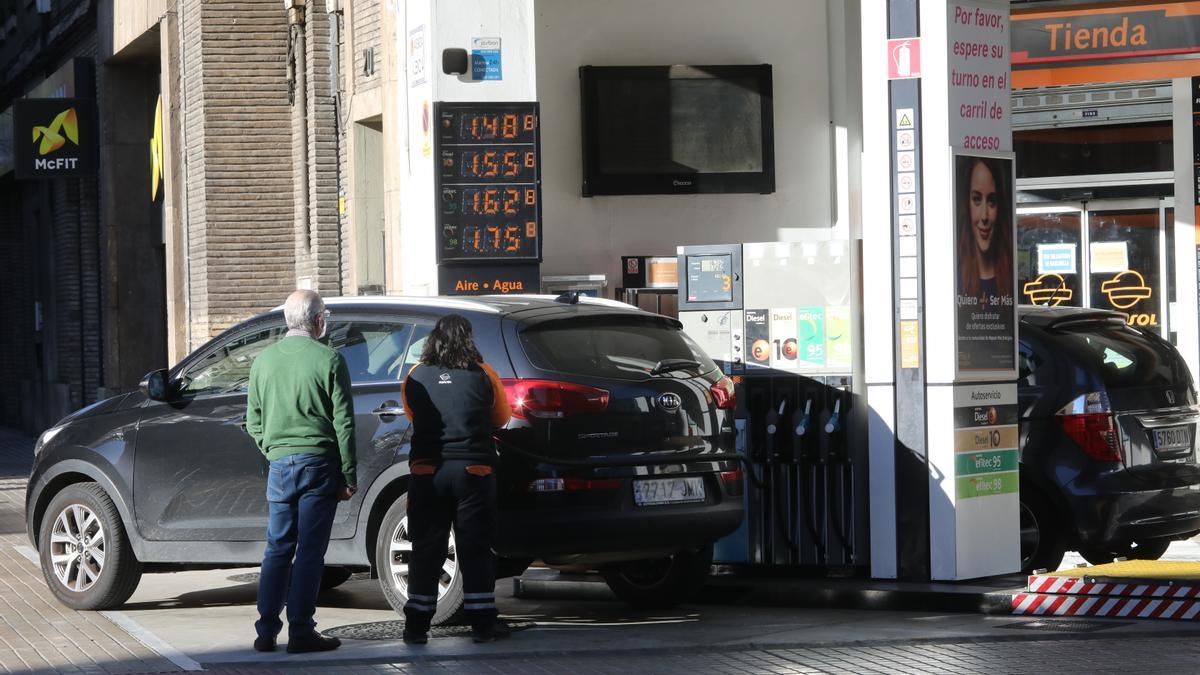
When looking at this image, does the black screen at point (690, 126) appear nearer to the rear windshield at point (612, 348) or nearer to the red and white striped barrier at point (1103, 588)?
the rear windshield at point (612, 348)

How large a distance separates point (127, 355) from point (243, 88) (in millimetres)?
5401

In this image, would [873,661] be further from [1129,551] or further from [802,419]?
[1129,551]

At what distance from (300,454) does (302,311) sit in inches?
26.0

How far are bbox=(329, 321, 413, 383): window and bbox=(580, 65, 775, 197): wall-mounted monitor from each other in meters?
5.41

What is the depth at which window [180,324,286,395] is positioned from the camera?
1016 cm

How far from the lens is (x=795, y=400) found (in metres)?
11.0

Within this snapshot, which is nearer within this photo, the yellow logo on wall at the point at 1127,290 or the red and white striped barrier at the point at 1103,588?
the red and white striped barrier at the point at 1103,588

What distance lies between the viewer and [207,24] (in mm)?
20344

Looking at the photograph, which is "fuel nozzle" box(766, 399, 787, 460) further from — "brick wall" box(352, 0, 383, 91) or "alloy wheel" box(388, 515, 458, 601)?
"brick wall" box(352, 0, 383, 91)

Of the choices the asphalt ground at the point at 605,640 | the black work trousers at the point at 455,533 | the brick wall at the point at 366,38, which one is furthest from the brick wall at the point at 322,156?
the black work trousers at the point at 455,533

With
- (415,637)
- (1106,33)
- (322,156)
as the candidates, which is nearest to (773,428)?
(415,637)

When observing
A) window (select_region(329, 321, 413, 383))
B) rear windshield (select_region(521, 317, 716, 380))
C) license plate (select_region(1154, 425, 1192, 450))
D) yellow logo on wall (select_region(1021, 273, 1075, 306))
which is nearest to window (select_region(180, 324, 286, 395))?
window (select_region(329, 321, 413, 383))

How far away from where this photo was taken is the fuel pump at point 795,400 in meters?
10.9

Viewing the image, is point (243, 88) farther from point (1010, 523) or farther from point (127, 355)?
point (1010, 523)
